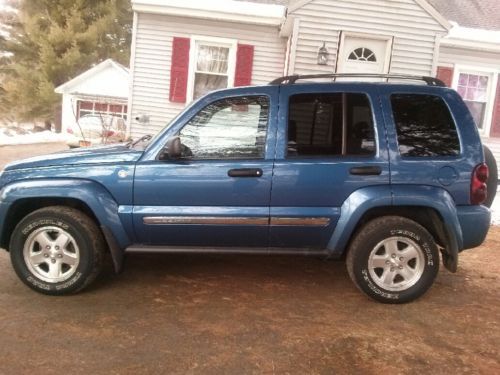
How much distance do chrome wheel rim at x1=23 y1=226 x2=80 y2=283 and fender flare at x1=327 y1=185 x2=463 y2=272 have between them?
7.01ft

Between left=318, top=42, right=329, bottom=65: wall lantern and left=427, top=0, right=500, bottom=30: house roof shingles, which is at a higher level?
left=427, top=0, right=500, bottom=30: house roof shingles

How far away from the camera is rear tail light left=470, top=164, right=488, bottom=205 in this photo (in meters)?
3.80

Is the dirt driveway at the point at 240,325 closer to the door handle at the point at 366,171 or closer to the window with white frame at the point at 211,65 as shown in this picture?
the door handle at the point at 366,171

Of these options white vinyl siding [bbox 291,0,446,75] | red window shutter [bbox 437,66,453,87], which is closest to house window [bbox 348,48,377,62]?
white vinyl siding [bbox 291,0,446,75]

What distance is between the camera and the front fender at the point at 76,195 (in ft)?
12.3

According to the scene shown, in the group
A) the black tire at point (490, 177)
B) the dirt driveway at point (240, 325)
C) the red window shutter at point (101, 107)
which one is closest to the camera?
the dirt driveway at point (240, 325)

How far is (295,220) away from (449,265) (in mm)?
1377

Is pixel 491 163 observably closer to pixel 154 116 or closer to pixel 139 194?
pixel 139 194

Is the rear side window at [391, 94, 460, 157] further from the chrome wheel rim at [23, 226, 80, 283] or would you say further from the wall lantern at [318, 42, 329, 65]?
the wall lantern at [318, 42, 329, 65]

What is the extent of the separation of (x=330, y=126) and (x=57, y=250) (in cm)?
242

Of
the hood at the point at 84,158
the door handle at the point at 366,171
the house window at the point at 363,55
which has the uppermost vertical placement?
the house window at the point at 363,55

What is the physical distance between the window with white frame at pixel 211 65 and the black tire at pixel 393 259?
30.1ft

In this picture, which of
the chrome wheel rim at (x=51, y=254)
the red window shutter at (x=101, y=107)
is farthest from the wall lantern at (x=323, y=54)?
the red window shutter at (x=101, y=107)

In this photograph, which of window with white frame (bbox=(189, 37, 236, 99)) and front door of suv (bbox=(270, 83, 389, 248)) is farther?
window with white frame (bbox=(189, 37, 236, 99))
